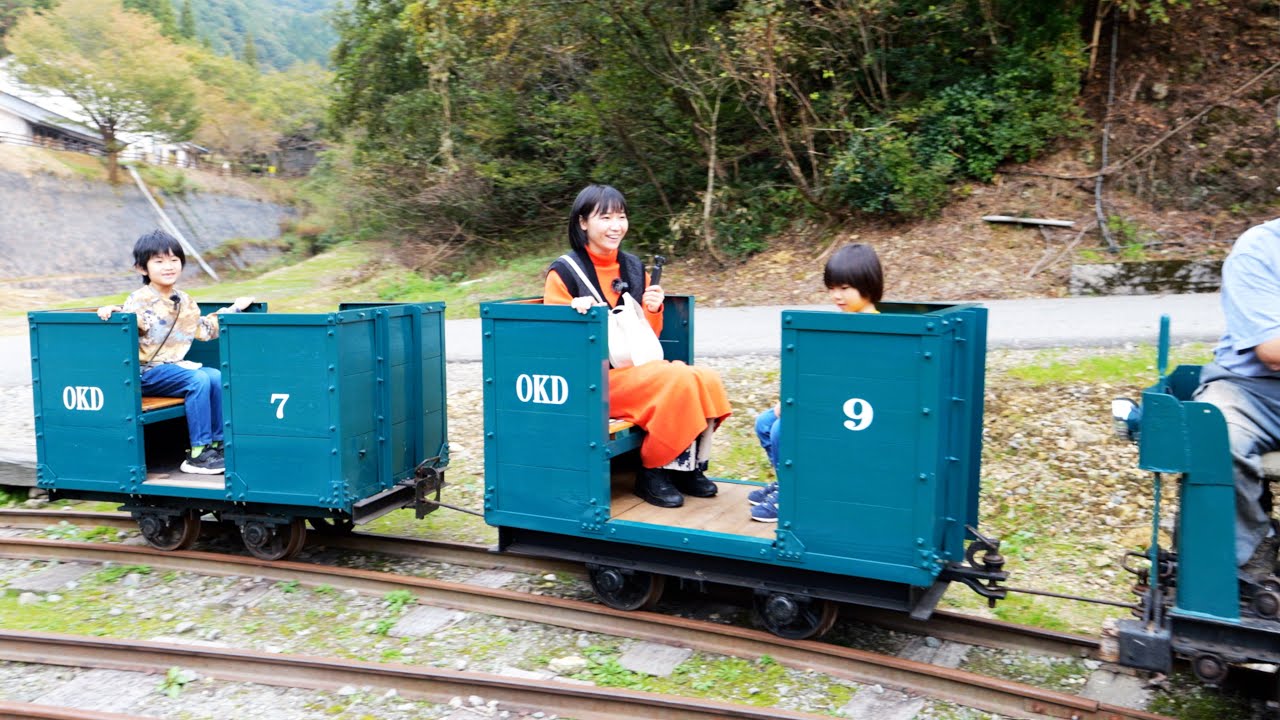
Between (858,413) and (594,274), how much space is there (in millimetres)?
1865

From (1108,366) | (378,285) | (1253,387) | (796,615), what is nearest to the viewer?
(1253,387)

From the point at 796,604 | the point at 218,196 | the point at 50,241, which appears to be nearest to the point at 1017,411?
the point at 796,604

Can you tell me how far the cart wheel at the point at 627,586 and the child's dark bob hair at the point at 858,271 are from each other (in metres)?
1.87

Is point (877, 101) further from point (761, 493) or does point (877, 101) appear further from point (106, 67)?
point (106, 67)

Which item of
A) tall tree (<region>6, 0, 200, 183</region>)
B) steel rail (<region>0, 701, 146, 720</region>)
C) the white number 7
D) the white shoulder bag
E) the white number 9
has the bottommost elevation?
steel rail (<region>0, 701, 146, 720</region>)

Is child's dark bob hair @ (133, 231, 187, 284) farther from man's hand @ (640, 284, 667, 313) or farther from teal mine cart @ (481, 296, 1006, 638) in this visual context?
man's hand @ (640, 284, 667, 313)

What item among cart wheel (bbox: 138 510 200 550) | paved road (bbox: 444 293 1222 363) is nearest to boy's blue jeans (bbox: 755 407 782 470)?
cart wheel (bbox: 138 510 200 550)

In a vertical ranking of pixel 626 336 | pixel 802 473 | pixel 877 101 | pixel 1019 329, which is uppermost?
pixel 877 101

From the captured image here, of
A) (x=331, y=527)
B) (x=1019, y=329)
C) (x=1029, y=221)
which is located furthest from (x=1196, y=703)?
(x=1029, y=221)

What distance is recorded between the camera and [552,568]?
19.9ft

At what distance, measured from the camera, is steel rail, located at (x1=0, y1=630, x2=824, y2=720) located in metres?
4.18

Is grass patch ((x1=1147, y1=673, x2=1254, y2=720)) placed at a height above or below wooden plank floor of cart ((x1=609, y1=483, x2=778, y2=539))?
below

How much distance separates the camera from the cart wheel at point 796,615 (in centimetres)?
471

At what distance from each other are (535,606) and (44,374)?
3.80 m
